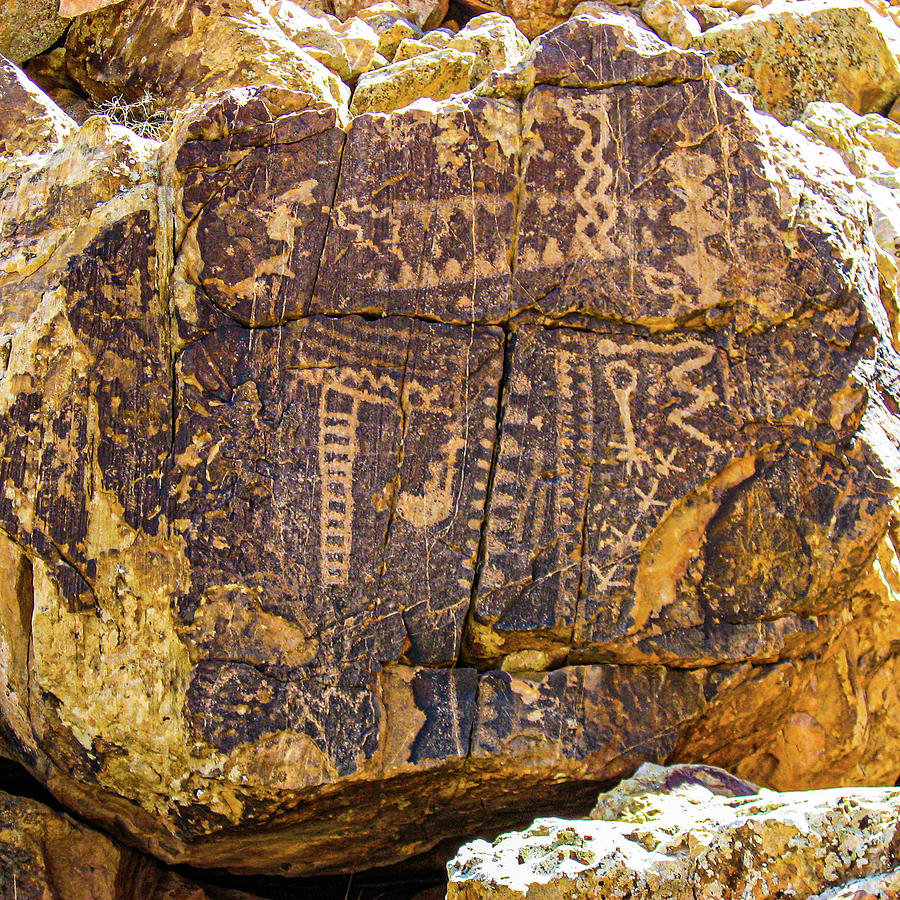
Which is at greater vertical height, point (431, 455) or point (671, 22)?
point (671, 22)

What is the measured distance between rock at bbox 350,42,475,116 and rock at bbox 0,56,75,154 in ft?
3.50

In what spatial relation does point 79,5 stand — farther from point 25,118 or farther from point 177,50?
point 25,118

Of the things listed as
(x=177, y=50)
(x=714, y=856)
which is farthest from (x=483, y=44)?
(x=714, y=856)

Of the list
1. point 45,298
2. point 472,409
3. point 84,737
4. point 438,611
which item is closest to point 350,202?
point 472,409

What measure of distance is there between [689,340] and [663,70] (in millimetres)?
785

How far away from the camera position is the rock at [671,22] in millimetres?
5008

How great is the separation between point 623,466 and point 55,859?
1.93 meters

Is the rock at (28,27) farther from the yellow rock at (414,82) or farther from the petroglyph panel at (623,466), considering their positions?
the petroglyph panel at (623,466)

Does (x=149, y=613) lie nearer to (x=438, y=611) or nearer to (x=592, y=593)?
(x=438, y=611)

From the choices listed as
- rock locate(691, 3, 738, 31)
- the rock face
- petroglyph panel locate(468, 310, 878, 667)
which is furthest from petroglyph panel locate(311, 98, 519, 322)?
rock locate(691, 3, 738, 31)

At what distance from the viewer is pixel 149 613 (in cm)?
281

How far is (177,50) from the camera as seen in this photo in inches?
177

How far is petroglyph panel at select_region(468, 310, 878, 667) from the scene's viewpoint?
2.86 m

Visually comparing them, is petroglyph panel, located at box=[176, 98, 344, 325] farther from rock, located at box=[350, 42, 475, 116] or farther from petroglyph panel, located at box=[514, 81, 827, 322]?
rock, located at box=[350, 42, 475, 116]
